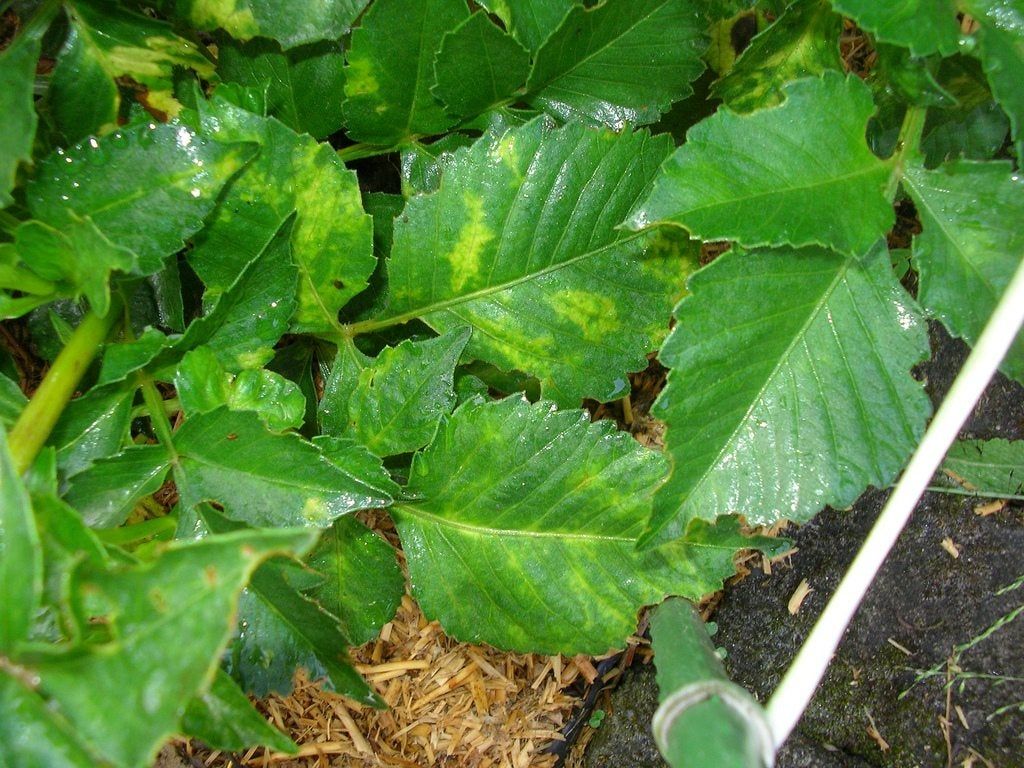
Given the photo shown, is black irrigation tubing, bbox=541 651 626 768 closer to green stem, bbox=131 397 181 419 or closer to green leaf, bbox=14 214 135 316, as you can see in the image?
Answer: green stem, bbox=131 397 181 419

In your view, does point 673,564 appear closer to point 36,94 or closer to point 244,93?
point 244,93

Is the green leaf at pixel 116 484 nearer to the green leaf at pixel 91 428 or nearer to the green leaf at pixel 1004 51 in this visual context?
the green leaf at pixel 91 428

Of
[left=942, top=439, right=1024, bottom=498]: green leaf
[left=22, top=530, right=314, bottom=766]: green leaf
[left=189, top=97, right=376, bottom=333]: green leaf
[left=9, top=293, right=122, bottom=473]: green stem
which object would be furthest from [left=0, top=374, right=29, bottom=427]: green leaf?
[left=942, top=439, right=1024, bottom=498]: green leaf

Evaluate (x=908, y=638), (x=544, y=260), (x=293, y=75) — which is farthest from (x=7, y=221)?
→ (x=908, y=638)

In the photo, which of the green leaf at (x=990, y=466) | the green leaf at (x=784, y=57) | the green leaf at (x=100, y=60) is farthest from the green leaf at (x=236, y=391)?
the green leaf at (x=990, y=466)

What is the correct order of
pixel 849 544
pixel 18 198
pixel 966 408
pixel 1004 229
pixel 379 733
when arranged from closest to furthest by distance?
pixel 966 408, pixel 1004 229, pixel 18 198, pixel 849 544, pixel 379 733

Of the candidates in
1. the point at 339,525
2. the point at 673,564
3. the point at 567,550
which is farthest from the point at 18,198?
the point at 673,564
